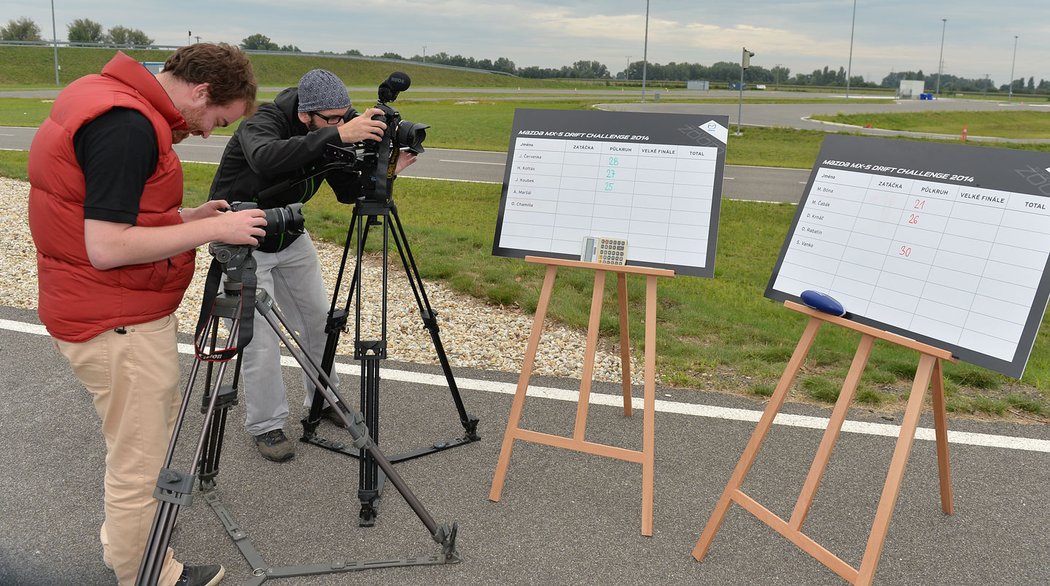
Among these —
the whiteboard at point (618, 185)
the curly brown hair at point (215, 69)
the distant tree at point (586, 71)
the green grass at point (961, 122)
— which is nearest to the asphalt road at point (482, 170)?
the whiteboard at point (618, 185)

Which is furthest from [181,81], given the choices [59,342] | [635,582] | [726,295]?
[726,295]

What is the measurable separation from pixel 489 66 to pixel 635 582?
294 feet

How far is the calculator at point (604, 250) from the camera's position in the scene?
152 inches

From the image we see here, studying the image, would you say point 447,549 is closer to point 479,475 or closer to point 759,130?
point 479,475

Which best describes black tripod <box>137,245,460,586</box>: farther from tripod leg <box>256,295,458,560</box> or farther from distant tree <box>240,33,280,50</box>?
distant tree <box>240,33,280,50</box>

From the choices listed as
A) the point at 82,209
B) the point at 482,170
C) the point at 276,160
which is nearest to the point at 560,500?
the point at 276,160

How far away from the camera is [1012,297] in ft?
9.42

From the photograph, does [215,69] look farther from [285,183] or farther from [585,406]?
[585,406]

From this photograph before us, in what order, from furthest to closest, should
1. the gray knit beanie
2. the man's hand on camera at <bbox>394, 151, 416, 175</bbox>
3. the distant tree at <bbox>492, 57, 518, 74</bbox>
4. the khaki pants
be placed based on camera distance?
the distant tree at <bbox>492, 57, 518, 74</bbox>, the man's hand on camera at <bbox>394, 151, 416, 175</bbox>, the gray knit beanie, the khaki pants

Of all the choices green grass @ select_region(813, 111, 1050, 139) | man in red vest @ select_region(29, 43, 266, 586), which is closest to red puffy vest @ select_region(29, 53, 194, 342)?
man in red vest @ select_region(29, 43, 266, 586)

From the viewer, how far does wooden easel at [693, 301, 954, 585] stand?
114 inches

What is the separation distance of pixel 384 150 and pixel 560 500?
1865 mm

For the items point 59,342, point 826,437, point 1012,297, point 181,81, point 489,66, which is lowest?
point 826,437

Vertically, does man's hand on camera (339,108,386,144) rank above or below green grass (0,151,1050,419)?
above
